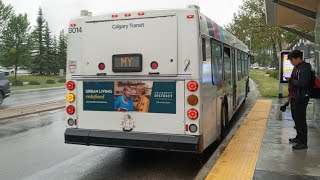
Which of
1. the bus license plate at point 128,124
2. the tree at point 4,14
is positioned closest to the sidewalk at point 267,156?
the bus license plate at point 128,124

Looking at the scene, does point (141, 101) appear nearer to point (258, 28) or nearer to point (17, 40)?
point (17, 40)

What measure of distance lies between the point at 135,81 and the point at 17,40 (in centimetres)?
3885

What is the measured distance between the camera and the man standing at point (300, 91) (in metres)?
7.25

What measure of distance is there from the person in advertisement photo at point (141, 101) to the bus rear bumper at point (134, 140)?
437 mm

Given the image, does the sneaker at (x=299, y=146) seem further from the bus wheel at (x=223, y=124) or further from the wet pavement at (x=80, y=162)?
the wet pavement at (x=80, y=162)

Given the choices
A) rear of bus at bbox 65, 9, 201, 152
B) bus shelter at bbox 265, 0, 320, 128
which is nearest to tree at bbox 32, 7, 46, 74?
bus shelter at bbox 265, 0, 320, 128

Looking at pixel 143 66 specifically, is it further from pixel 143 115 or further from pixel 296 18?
pixel 296 18

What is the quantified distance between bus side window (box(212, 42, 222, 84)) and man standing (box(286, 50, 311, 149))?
1.42 m

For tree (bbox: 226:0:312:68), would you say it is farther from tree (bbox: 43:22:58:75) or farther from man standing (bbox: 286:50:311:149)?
man standing (bbox: 286:50:311:149)

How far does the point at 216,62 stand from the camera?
25.4 ft

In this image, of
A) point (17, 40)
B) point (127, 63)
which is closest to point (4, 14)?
point (17, 40)

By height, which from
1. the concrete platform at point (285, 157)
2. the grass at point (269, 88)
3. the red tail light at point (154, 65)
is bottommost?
the concrete platform at point (285, 157)

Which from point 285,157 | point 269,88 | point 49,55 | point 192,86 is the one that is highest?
point 49,55

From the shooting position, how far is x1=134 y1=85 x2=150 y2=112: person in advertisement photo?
6479 millimetres
